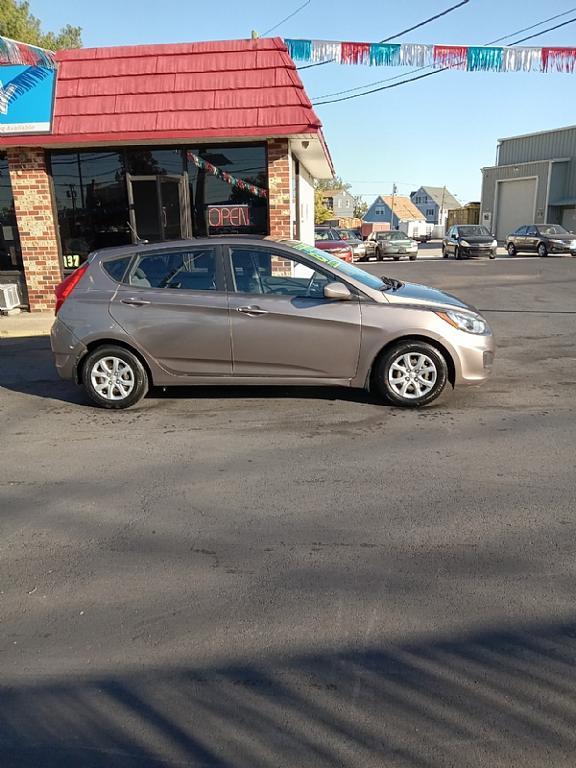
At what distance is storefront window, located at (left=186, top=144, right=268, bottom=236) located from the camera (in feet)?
34.8

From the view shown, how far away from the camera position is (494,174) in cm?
4484

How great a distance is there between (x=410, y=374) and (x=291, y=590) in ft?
10.1

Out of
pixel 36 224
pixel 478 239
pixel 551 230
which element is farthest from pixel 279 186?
pixel 551 230

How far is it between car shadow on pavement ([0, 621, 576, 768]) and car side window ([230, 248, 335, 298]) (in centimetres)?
375

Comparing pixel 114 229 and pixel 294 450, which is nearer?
pixel 294 450

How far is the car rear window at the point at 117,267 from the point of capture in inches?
231

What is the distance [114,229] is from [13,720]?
33.5 ft

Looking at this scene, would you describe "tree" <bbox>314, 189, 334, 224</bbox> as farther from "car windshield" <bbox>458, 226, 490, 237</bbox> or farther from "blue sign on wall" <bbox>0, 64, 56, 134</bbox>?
"blue sign on wall" <bbox>0, 64, 56, 134</bbox>

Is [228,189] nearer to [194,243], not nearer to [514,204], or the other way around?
[194,243]

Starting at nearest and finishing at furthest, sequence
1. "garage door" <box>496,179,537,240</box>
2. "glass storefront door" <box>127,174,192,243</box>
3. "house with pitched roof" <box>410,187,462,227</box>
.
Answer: "glass storefront door" <box>127,174,192,243</box> → "garage door" <box>496,179,537,240</box> → "house with pitched roof" <box>410,187,462,227</box>

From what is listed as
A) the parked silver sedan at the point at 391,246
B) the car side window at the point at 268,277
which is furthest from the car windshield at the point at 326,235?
the car side window at the point at 268,277

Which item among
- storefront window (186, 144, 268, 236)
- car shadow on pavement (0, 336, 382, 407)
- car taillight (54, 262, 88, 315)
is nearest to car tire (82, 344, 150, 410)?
car shadow on pavement (0, 336, 382, 407)

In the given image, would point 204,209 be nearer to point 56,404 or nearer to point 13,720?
point 56,404

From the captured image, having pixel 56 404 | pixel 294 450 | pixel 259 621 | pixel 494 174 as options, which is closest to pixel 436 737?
pixel 259 621
